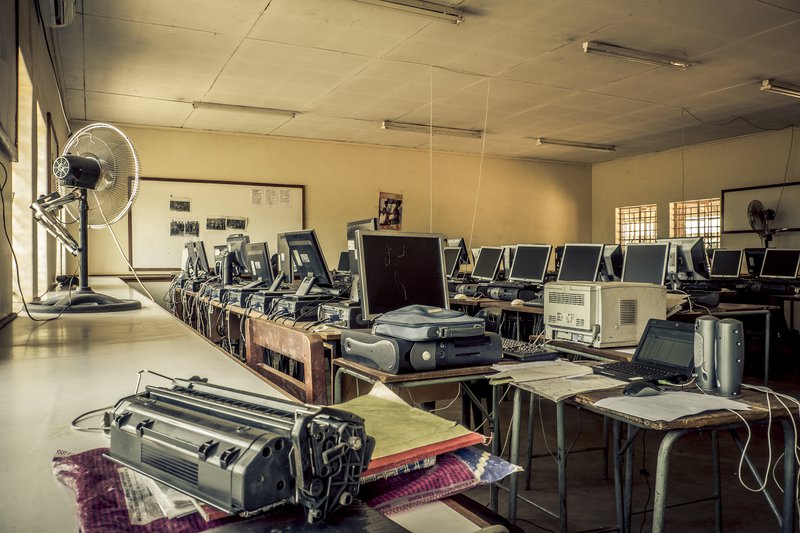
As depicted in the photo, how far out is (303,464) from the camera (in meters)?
0.54

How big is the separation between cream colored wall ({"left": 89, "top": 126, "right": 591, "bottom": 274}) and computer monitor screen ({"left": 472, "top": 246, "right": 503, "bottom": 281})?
2.83 metres

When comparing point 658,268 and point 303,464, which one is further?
point 658,268

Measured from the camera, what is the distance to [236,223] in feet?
27.4

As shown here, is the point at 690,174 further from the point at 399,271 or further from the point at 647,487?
the point at 399,271

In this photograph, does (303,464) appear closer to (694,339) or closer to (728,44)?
(694,339)

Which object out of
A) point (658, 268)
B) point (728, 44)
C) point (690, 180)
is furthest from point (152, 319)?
point (690, 180)

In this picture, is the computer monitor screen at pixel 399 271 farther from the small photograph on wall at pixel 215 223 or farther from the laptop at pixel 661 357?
the small photograph on wall at pixel 215 223

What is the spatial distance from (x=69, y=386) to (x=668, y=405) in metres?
1.52

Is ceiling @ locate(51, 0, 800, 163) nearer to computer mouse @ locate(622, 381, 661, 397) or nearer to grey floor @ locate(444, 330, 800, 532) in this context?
grey floor @ locate(444, 330, 800, 532)

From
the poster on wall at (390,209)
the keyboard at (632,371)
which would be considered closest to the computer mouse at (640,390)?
the keyboard at (632,371)

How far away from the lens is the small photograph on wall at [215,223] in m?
8.23

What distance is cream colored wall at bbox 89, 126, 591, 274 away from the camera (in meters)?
8.01

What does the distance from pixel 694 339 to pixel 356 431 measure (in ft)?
5.39

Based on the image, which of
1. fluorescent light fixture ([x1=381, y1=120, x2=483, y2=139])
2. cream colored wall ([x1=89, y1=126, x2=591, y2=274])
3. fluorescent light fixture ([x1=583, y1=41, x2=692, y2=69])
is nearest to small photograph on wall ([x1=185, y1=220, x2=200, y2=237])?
cream colored wall ([x1=89, y1=126, x2=591, y2=274])
